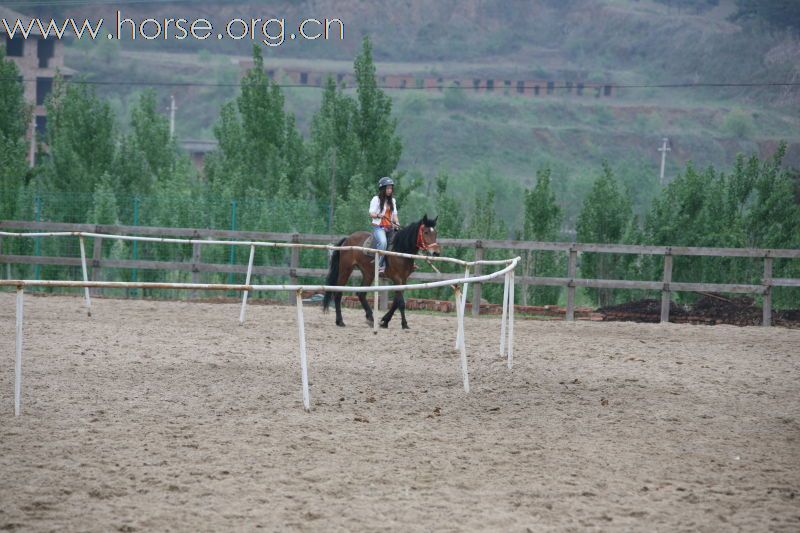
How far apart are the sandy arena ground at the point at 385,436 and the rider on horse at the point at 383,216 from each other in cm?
218

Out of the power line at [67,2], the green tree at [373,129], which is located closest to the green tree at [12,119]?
the green tree at [373,129]

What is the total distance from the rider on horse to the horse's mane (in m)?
0.35

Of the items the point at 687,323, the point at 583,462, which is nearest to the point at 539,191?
the point at 687,323

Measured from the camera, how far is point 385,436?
845cm

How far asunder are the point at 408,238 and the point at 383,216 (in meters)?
0.81

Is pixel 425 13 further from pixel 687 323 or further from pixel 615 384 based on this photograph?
pixel 615 384

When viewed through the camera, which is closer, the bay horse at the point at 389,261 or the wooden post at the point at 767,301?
the bay horse at the point at 389,261

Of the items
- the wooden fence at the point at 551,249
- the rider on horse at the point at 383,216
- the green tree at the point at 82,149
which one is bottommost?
the wooden fence at the point at 551,249

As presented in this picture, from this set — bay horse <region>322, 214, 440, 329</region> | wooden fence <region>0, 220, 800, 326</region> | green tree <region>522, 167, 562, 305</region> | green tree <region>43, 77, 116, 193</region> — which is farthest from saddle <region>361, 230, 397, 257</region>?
green tree <region>43, 77, 116, 193</region>

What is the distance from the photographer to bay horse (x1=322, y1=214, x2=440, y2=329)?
15.4 m

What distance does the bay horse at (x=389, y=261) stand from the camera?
50.5 ft

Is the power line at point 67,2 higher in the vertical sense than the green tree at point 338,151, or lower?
higher

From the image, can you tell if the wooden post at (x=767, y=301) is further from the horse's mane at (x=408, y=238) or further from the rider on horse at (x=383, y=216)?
the rider on horse at (x=383, y=216)

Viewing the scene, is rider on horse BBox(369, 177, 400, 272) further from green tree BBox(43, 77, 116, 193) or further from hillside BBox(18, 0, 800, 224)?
hillside BBox(18, 0, 800, 224)
